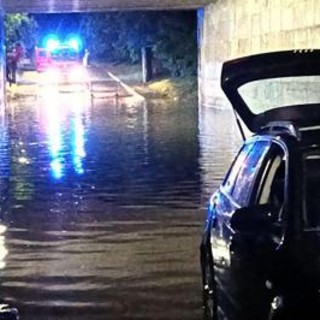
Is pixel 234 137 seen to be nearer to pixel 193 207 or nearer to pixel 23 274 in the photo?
pixel 193 207

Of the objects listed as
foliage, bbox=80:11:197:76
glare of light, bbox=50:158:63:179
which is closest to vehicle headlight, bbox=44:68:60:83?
foliage, bbox=80:11:197:76

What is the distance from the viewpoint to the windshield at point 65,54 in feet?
318

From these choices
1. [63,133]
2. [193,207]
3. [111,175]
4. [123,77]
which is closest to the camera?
[193,207]

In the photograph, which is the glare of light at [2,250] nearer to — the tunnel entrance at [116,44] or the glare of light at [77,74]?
the tunnel entrance at [116,44]

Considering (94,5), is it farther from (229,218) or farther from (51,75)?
(229,218)

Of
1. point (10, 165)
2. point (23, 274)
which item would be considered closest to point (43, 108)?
point (10, 165)

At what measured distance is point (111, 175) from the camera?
17.3 m

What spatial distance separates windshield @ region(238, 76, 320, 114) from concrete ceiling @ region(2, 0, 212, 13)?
387 inches

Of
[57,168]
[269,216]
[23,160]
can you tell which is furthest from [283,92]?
[269,216]

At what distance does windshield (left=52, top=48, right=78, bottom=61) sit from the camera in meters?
96.8

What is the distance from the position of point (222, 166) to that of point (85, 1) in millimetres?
21822

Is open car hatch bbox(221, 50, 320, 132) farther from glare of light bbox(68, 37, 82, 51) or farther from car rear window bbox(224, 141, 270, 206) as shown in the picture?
glare of light bbox(68, 37, 82, 51)

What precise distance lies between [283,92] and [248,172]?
745 inches

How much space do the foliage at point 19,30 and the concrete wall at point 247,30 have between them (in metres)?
19.0
